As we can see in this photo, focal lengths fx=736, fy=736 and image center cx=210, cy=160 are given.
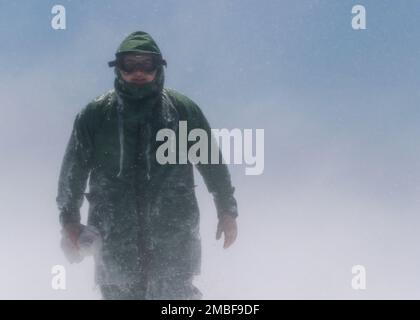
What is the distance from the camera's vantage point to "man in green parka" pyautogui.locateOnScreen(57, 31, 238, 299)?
6199 mm

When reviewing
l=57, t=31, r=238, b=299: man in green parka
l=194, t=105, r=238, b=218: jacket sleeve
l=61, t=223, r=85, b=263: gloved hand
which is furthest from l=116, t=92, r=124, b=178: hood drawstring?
l=194, t=105, r=238, b=218: jacket sleeve

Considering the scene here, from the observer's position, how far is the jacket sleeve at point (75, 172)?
6.42m

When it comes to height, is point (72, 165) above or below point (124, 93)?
below

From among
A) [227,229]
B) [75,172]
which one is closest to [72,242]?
[75,172]

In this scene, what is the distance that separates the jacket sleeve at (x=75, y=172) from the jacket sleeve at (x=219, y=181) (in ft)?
3.33

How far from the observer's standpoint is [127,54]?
249 inches

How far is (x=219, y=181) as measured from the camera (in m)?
6.70

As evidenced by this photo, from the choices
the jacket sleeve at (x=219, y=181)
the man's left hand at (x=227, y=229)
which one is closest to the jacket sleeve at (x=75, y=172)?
the jacket sleeve at (x=219, y=181)

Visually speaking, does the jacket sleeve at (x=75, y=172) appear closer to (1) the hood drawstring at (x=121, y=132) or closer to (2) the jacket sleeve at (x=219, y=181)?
(1) the hood drawstring at (x=121, y=132)

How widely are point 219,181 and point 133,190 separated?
864 mm
